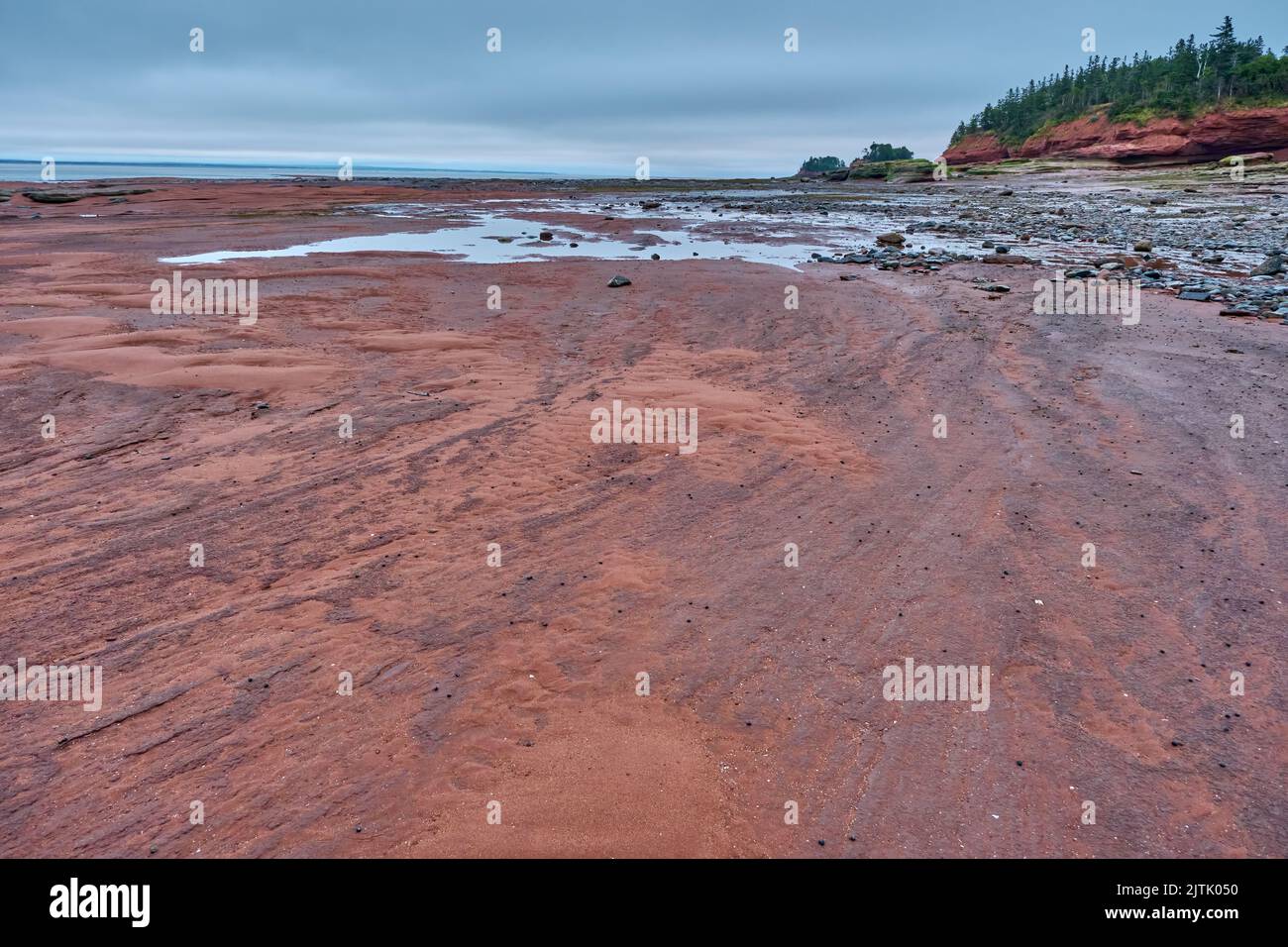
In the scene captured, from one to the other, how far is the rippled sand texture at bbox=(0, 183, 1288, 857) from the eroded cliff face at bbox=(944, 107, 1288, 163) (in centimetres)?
8180

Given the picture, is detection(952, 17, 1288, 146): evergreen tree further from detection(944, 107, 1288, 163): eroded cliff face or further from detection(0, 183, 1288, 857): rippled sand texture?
detection(0, 183, 1288, 857): rippled sand texture

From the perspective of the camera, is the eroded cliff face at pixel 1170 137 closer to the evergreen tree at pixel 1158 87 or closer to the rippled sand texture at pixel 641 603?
the evergreen tree at pixel 1158 87

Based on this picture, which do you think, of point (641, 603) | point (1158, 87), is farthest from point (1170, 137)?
point (641, 603)

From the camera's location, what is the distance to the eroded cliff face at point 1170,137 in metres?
68.2

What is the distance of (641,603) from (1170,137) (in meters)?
96.8

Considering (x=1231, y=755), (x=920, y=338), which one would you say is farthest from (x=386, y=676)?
(x=920, y=338)

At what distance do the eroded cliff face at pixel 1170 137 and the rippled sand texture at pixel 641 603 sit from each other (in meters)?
81.8

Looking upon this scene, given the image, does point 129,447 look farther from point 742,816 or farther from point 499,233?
point 499,233

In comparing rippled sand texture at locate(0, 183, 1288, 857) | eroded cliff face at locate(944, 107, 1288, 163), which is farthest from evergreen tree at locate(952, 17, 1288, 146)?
rippled sand texture at locate(0, 183, 1288, 857)

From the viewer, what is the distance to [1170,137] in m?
73.6

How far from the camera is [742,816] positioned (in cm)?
398

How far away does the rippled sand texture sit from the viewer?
4.01m

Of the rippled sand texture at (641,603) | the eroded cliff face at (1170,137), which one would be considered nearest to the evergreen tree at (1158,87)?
the eroded cliff face at (1170,137)
